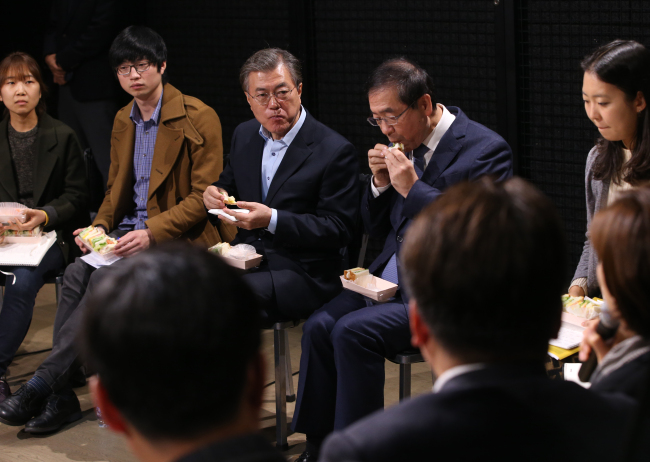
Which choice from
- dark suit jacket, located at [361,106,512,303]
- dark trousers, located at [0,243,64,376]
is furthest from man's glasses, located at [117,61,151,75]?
dark suit jacket, located at [361,106,512,303]

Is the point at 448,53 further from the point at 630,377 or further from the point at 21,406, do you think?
the point at 630,377

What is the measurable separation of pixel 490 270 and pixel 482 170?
182 cm

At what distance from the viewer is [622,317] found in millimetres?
1201

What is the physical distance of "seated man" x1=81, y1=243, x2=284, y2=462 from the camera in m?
0.97

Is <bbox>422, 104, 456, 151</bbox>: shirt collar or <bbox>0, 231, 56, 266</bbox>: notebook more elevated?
<bbox>422, 104, 456, 151</bbox>: shirt collar

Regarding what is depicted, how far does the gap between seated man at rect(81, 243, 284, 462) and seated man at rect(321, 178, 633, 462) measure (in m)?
0.15

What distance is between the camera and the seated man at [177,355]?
3.18 feet

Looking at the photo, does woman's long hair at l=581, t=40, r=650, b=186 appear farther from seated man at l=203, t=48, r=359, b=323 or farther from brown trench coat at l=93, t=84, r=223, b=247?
brown trench coat at l=93, t=84, r=223, b=247

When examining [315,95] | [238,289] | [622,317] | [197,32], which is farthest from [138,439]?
[197,32]

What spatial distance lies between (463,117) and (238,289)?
2090mm

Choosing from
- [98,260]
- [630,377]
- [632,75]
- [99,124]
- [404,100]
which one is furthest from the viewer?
[99,124]

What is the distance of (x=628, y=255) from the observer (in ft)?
3.75

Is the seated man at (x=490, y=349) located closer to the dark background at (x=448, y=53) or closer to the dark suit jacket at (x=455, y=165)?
the dark suit jacket at (x=455, y=165)

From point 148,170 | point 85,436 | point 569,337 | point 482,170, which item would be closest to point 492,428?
point 569,337
